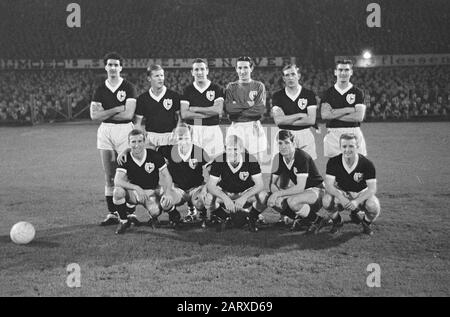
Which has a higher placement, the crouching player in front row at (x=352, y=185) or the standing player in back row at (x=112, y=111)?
the standing player in back row at (x=112, y=111)

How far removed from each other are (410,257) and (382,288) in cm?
95

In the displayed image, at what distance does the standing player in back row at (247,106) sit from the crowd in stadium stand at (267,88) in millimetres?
14472

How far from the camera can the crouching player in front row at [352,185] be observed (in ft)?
19.0

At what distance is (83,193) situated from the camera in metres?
8.30

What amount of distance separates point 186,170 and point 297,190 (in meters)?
1.55

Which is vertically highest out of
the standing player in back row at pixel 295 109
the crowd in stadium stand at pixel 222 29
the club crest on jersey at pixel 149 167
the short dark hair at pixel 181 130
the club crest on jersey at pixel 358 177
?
the crowd in stadium stand at pixel 222 29

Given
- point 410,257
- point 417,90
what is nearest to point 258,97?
point 410,257

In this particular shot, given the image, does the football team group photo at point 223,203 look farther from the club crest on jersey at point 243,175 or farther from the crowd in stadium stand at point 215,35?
the crowd in stadium stand at point 215,35

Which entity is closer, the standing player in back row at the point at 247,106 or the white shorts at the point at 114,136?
the white shorts at the point at 114,136

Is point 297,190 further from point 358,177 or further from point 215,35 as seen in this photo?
point 215,35

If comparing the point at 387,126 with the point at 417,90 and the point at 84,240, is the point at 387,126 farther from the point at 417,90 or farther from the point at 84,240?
the point at 84,240

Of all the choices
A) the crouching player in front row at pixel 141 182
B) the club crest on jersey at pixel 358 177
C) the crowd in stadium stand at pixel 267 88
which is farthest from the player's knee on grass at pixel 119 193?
the crowd in stadium stand at pixel 267 88
